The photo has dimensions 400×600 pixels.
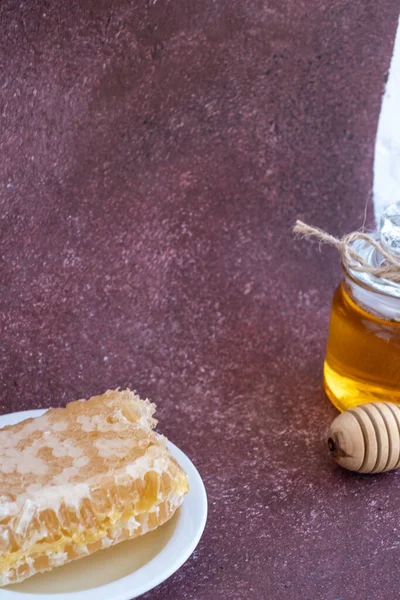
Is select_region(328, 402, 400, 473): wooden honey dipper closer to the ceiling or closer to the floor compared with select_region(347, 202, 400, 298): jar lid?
closer to the floor

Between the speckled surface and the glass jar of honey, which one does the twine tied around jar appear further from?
the speckled surface

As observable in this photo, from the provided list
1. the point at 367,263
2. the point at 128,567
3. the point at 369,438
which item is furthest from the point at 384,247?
the point at 128,567

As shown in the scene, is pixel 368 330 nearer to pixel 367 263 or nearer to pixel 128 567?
pixel 367 263

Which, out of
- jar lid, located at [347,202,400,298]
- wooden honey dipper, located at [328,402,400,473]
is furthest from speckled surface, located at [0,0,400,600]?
jar lid, located at [347,202,400,298]

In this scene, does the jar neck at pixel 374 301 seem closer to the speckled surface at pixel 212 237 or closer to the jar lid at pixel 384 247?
the jar lid at pixel 384 247

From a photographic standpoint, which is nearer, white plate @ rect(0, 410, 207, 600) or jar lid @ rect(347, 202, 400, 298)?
white plate @ rect(0, 410, 207, 600)

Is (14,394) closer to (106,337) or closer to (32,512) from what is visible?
(106,337)

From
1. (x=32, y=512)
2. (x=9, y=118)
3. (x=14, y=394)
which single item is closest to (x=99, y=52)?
(x=9, y=118)
